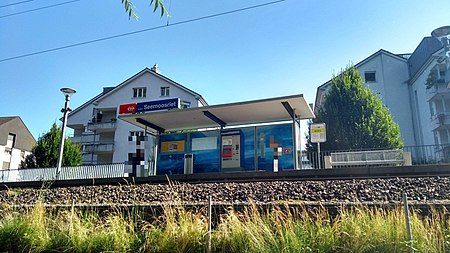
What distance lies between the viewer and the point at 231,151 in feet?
54.7

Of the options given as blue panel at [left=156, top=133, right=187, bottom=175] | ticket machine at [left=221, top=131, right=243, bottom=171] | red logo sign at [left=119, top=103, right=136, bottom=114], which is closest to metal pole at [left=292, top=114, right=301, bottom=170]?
ticket machine at [left=221, top=131, right=243, bottom=171]

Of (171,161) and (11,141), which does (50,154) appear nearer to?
(171,161)

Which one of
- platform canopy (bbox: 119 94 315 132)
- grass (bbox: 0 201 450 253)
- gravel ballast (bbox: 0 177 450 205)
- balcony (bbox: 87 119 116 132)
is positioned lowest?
grass (bbox: 0 201 450 253)

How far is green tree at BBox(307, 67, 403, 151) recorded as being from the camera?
25.8 meters

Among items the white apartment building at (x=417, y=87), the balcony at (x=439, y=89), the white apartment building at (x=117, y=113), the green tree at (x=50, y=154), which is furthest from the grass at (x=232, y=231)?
the white apartment building at (x=117, y=113)

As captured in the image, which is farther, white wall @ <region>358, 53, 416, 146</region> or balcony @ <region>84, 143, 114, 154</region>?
balcony @ <region>84, 143, 114, 154</region>

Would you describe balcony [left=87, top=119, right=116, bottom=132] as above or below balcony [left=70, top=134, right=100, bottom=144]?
above

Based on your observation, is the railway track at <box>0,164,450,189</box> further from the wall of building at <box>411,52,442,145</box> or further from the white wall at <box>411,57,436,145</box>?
the white wall at <box>411,57,436,145</box>

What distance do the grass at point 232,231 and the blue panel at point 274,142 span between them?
942 cm

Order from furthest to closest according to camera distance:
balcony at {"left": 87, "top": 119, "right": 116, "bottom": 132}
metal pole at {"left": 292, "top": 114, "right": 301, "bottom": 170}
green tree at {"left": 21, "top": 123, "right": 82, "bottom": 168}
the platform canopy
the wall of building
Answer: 1. balcony at {"left": 87, "top": 119, "right": 116, "bottom": 132}
2. the wall of building
3. green tree at {"left": 21, "top": 123, "right": 82, "bottom": 168}
4. metal pole at {"left": 292, "top": 114, "right": 301, "bottom": 170}
5. the platform canopy

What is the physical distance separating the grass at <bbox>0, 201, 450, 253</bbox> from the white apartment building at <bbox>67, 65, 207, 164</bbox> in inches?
1283

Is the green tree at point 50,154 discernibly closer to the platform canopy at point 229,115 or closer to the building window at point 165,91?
the building window at point 165,91

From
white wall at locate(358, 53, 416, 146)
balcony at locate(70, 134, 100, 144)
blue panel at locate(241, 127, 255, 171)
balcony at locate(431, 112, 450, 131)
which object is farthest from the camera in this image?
balcony at locate(70, 134, 100, 144)

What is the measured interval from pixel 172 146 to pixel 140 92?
84.3 feet
